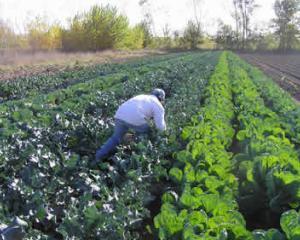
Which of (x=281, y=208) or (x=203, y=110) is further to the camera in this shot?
(x=203, y=110)

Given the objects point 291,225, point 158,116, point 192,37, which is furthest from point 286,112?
point 192,37

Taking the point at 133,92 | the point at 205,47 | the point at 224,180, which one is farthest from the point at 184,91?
the point at 205,47

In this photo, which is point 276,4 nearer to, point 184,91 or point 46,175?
point 184,91

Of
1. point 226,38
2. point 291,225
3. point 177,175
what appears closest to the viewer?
point 291,225

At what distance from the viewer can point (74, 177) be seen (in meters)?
5.76

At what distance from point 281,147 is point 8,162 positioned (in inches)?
152

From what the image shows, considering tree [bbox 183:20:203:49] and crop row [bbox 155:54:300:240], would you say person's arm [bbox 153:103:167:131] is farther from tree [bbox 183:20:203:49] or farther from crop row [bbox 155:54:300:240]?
tree [bbox 183:20:203:49]

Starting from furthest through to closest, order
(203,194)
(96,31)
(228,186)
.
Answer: (96,31)
(228,186)
(203,194)

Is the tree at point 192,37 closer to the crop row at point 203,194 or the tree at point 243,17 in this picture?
the tree at point 243,17

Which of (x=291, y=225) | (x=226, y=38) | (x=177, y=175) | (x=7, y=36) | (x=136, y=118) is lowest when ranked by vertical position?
(x=177, y=175)

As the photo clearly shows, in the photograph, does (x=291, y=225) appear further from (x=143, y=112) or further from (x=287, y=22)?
(x=287, y=22)

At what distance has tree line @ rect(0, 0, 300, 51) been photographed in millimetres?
51250

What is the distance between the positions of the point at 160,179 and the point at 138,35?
2174 inches

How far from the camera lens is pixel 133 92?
45.3 feet
